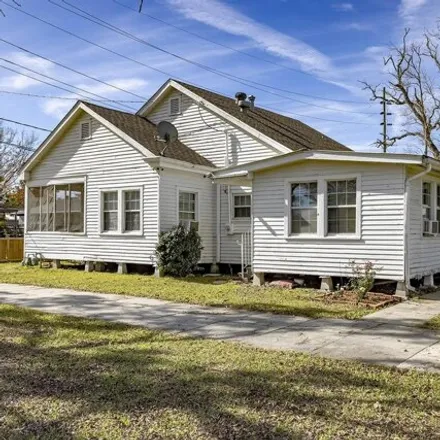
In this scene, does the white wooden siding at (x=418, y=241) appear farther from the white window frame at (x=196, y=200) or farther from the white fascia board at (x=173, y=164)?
the white window frame at (x=196, y=200)

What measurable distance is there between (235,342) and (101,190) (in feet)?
34.8

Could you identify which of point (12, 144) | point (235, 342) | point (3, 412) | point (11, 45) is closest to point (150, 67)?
point (11, 45)

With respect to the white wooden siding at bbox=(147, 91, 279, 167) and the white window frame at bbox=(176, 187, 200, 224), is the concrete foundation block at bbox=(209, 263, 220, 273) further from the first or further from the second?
the white wooden siding at bbox=(147, 91, 279, 167)

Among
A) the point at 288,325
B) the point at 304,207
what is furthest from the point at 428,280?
the point at 288,325

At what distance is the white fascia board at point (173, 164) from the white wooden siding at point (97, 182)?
44 cm

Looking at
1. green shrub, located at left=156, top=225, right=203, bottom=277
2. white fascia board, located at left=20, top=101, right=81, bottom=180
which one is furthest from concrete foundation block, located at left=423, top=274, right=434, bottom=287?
white fascia board, located at left=20, top=101, right=81, bottom=180

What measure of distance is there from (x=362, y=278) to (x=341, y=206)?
5.65ft

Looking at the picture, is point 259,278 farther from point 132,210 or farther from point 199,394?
point 199,394

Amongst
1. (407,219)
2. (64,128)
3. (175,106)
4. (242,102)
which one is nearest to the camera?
(407,219)

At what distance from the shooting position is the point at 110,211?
1590 centimetres

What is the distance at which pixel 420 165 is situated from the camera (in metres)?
10.1

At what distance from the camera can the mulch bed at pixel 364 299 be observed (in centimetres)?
953

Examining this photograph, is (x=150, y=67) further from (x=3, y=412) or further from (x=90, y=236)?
(x=3, y=412)

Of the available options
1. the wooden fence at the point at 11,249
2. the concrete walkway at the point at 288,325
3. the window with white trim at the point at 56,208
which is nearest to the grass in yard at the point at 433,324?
the concrete walkway at the point at 288,325
